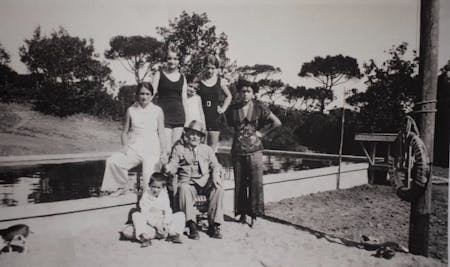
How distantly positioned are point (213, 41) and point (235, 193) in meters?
1.55

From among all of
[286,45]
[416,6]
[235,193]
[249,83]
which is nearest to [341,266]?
[235,193]

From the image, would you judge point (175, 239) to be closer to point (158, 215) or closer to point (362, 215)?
point (158, 215)

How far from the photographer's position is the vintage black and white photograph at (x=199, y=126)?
280 centimetres

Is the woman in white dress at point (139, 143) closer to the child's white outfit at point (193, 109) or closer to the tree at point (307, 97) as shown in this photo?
the child's white outfit at point (193, 109)

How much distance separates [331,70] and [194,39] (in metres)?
1.64

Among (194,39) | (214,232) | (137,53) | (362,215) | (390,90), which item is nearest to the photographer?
(214,232)

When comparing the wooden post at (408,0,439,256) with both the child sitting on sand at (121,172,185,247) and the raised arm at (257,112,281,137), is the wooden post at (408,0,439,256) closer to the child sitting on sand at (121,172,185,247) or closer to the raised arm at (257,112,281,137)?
the raised arm at (257,112,281,137)

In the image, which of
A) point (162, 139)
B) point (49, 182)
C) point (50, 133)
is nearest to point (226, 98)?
point (162, 139)

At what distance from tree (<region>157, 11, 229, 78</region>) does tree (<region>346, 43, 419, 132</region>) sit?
182 centimetres

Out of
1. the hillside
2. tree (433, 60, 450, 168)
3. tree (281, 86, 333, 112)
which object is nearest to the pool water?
the hillside

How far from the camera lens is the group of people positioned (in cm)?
282

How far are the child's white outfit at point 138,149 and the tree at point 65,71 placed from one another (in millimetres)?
575

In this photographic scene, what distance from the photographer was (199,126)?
303 cm

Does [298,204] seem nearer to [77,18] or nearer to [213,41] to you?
[213,41]
